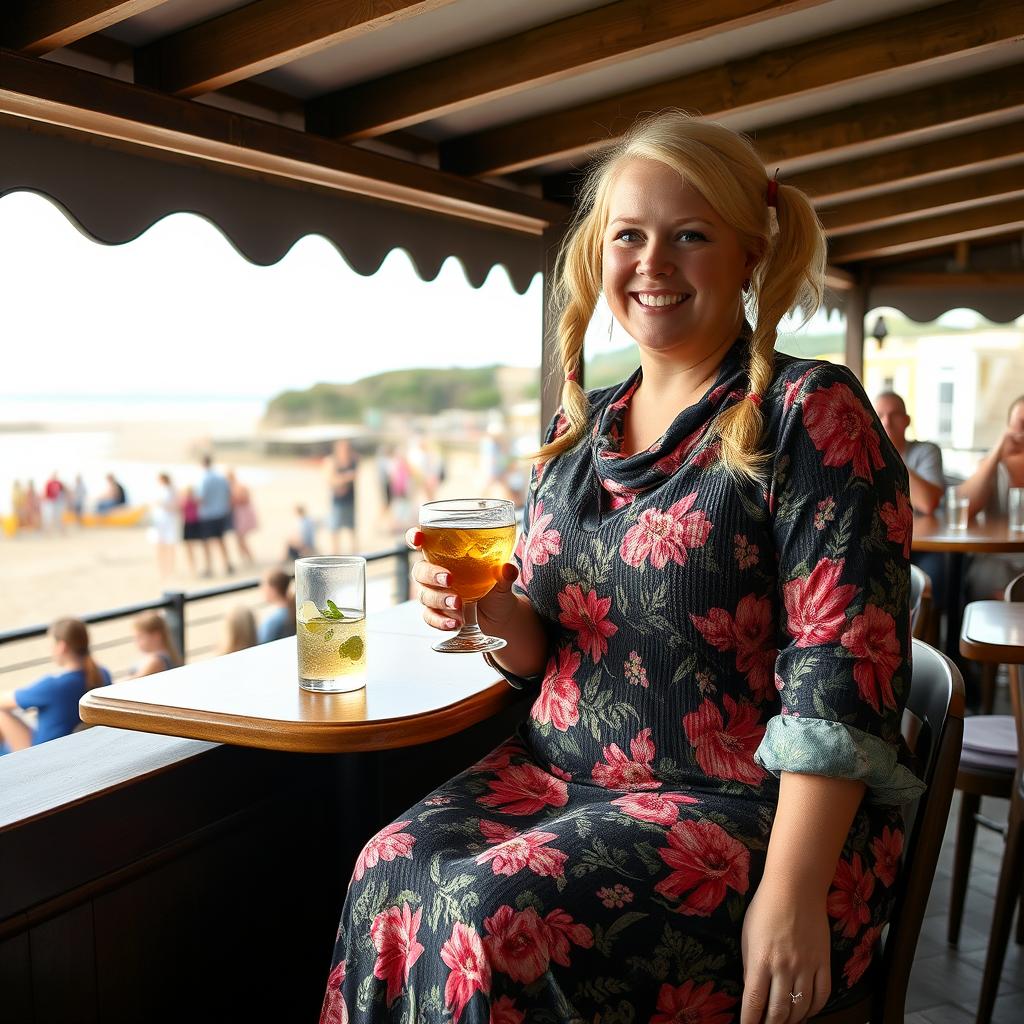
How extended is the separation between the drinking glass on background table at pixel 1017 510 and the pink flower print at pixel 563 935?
3.96m

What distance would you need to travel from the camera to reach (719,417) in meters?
1.45

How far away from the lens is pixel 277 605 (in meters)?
6.45

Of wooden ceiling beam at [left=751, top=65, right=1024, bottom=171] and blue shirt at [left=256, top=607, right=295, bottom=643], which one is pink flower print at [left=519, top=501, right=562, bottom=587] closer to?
wooden ceiling beam at [left=751, top=65, right=1024, bottom=171]

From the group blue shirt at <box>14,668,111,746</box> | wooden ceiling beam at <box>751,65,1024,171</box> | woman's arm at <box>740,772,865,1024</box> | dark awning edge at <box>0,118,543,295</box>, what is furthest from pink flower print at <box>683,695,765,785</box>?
blue shirt at <box>14,668,111,746</box>

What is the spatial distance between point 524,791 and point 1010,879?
132 centimetres

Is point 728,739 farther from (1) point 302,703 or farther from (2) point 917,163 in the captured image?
(2) point 917,163

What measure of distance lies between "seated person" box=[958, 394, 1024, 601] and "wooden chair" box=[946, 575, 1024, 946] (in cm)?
233

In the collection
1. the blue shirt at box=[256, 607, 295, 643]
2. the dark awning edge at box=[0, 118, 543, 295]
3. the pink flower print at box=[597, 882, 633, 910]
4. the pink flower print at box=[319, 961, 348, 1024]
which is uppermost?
the dark awning edge at box=[0, 118, 543, 295]

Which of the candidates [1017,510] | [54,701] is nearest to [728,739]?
[1017,510]

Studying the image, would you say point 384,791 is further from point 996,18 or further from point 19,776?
point 996,18

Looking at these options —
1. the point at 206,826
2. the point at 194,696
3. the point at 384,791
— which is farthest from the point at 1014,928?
the point at 194,696

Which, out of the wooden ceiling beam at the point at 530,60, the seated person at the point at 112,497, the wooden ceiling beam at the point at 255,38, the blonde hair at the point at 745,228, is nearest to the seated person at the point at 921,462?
the wooden ceiling beam at the point at 530,60

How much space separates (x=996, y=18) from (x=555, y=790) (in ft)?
10.5

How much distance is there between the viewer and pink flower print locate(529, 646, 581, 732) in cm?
150
